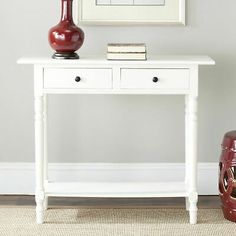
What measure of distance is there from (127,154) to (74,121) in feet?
→ 1.14

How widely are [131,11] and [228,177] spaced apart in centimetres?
104

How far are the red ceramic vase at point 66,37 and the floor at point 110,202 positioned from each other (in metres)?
0.85

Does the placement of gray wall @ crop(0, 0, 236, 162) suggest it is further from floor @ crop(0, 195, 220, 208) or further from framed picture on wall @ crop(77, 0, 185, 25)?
floor @ crop(0, 195, 220, 208)

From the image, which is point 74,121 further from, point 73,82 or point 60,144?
point 73,82

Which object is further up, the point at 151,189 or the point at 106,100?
the point at 106,100

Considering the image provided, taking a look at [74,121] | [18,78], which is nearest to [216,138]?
[74,121]

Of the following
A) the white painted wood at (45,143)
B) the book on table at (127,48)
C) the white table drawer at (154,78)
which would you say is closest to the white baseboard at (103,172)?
the white painted wood at (45,143)

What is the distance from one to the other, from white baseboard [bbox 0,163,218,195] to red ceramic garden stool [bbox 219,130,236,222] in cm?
44

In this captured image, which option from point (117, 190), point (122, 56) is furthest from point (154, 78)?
point (117, 190)

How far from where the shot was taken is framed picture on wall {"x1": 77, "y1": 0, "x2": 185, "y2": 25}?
3.78 m

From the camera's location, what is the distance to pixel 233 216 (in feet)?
11.4

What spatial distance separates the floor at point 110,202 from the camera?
3760 mm

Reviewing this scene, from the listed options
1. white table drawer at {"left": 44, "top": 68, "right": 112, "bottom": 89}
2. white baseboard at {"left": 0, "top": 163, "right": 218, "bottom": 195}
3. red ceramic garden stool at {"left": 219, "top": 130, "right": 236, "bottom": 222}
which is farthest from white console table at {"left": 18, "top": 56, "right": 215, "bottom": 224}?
white baseboard at {"left": 0, "top": 163, "right": 218, "bottom": 195}

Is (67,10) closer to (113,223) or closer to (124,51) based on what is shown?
(124,51)
